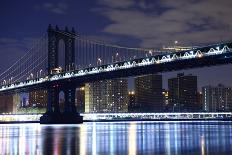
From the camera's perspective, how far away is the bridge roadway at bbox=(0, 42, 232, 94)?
64.6 metres

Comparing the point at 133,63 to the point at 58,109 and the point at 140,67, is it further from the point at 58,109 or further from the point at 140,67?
the point at 58,109

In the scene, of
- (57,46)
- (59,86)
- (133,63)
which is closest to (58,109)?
(59,86)

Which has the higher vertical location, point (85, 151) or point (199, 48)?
point (199, 48)

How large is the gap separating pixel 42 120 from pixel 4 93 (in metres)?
17.4

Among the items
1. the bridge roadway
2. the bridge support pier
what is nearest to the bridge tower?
the bridge support pier

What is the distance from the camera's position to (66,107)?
89.6 m

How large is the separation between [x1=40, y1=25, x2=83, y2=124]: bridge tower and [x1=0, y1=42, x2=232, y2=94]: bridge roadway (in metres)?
1.06

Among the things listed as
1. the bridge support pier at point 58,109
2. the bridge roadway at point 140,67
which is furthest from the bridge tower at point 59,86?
the bridge roadway at point 140,67

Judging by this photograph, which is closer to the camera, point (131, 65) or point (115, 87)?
point (131, 65)

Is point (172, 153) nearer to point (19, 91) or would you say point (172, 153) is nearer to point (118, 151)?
point (118, 151)

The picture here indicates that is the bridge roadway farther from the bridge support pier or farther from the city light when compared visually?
the bridge support pier

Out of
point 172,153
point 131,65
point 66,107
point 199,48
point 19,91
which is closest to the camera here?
point 172,153

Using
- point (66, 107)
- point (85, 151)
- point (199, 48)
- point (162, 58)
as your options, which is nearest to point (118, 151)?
point (85, 151)

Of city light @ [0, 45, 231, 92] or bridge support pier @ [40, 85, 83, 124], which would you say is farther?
bridge support pier @ [40, 85, 83, 124]
